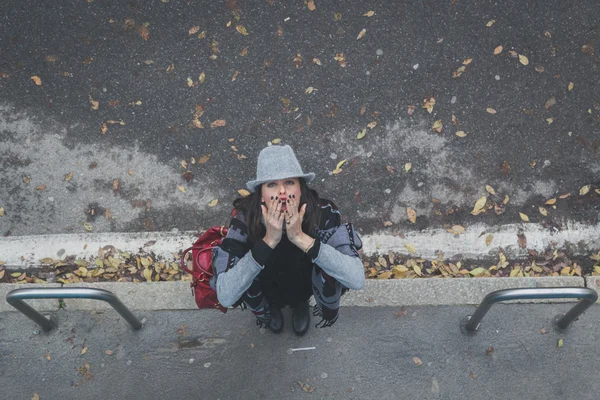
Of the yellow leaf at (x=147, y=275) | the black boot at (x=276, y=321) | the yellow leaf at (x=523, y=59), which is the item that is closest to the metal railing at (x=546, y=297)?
the black boot at (x=276, y=321)

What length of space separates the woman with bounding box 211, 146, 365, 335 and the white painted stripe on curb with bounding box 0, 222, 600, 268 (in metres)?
1.42

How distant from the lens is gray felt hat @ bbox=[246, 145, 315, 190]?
2773mm

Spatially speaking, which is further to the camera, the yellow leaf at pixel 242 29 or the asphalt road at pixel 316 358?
the yellow leaf at pixel 242 29

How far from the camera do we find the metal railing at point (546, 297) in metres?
3.00

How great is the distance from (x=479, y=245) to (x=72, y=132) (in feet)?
14.4

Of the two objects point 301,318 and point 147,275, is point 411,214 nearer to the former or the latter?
point 301,318

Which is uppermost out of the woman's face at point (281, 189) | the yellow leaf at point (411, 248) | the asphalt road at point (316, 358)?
the woman's face at point (281, 189)

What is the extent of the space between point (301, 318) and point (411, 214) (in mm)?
1520

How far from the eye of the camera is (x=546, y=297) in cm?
303

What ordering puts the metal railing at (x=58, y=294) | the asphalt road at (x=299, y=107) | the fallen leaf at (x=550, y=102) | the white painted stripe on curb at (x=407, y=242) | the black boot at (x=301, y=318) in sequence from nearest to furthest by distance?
the metal railing at (x=58, y=294)
the black boot at (x=301, y=318)
the white painted stripe on curb at (x=407, y=242)
the asphalt road at (x=299, y=107)
the fallen leaf at (x=550, y=102)

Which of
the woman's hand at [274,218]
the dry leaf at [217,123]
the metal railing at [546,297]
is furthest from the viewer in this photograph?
the dry leaf at [217,123]

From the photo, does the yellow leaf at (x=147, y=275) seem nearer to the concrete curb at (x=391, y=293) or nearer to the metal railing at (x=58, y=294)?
the concrete curb at (x=391, y=293)

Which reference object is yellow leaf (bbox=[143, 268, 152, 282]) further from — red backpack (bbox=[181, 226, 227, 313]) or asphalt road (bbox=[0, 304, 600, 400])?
red backpack (bbox=[181, 226, 227, 313])

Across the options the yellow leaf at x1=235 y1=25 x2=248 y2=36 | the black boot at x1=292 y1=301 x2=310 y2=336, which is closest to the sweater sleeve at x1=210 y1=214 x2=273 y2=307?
the black boot at x1=292 y1=301 x2=310 y2=336
